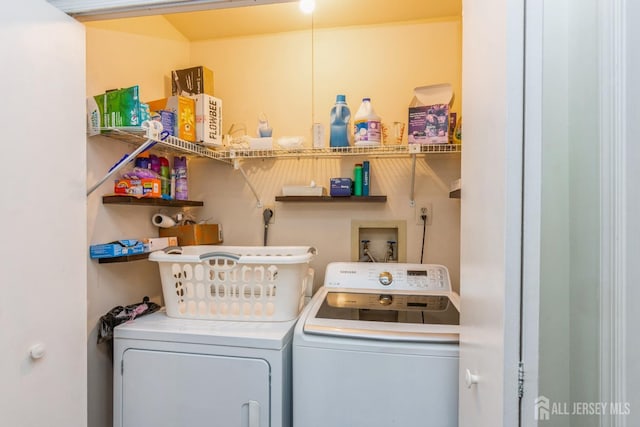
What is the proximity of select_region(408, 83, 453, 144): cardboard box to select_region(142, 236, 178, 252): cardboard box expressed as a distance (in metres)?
1.48

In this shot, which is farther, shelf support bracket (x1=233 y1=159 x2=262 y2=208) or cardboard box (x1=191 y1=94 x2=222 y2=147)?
shelf support bracket (x1=233 y1=159 x2=262 y2=208)

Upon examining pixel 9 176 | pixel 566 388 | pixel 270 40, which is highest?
pixel 270 40

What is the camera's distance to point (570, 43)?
2.33 feet

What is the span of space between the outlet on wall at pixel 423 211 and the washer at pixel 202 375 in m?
1.07

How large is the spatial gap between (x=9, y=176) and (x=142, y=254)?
0.76 metres

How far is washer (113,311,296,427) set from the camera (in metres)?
1.26

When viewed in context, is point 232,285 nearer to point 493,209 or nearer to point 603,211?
point 493,209

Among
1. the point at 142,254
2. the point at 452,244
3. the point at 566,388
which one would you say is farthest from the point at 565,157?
the point at 142,254

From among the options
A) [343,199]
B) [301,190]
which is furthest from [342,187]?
[301,190]

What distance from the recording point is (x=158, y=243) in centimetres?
174

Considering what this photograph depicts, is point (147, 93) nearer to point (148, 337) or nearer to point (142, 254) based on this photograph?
point (142, 254)

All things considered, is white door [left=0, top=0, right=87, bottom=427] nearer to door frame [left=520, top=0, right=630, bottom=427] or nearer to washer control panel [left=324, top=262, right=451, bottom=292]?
washer control panel [left=324, top=262, right=451, bottom=292]

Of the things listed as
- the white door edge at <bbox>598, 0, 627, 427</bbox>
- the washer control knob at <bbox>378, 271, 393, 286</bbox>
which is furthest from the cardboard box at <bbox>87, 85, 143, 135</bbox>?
the white door edge at <bbox>598, 0, 627, 427</bbox>

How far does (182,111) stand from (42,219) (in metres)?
0.92
